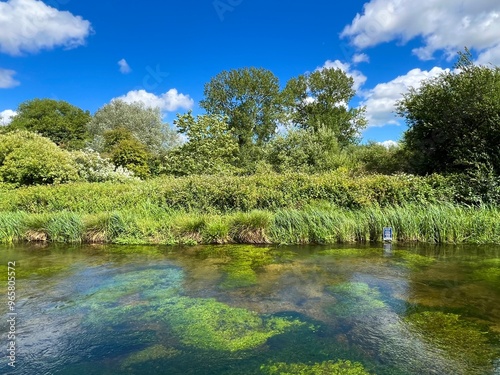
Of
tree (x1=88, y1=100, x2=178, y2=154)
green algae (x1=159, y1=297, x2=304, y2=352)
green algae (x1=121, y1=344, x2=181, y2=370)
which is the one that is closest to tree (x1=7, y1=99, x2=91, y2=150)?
tree (x1=88, y1=100, x2=178, y2=154)

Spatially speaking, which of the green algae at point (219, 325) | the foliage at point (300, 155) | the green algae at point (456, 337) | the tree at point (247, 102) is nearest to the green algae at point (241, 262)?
the green algae at point (219, 325)

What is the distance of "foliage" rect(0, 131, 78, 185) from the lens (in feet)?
42.4

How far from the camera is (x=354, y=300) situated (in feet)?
14.3

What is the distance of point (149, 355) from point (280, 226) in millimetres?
5302

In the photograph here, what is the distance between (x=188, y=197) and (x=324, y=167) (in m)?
8.98

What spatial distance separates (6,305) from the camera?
445 centimetres

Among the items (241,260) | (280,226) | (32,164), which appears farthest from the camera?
(32,164)

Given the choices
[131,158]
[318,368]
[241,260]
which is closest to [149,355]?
[318,368]

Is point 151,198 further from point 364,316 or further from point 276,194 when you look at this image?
point 364,316

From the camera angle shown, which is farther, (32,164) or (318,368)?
(32,164)

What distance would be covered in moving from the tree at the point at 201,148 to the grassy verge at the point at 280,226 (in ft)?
24.7

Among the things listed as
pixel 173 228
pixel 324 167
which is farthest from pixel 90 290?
pixel 324 167

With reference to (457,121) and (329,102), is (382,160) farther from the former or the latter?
(329,102)

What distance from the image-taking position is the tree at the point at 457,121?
940 centimetres
